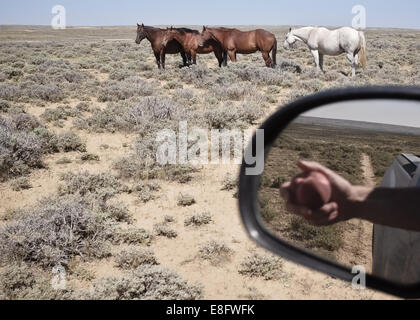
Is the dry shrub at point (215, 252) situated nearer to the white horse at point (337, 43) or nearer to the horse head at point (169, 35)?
the white horse at point (337, 43)

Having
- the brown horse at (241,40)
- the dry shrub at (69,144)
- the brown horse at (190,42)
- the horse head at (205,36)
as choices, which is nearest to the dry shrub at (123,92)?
the dry shrub at (69,144)

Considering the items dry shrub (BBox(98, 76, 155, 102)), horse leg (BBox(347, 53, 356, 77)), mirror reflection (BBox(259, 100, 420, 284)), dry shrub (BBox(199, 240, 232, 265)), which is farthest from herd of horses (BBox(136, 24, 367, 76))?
mirror reflection (BBox(259, 100, 420, 284))

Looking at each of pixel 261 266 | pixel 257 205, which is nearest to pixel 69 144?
pixel 261 266

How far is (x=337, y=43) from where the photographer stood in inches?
760

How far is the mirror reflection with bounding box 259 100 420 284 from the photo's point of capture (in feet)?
3.88

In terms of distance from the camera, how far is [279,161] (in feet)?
5.24

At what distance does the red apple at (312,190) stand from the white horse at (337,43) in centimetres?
1831

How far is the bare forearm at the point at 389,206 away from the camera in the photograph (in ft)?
3.72

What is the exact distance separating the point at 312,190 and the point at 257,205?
642 mm

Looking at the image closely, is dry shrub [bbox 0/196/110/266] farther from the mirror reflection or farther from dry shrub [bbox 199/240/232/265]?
the mirror reflection

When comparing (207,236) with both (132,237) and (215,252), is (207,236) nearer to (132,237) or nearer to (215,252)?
(215,252)
